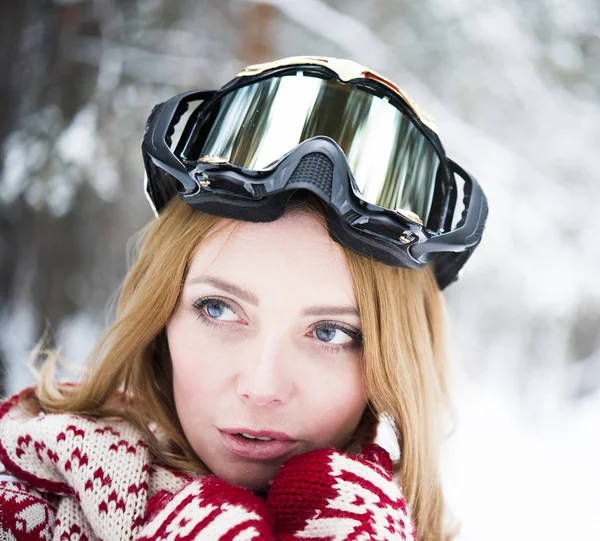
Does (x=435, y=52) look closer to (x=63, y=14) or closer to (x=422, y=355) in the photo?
(x=63, y=14)

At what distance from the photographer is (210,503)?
1.01 meters

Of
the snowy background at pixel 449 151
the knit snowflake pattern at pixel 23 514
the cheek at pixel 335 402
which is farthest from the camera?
the snowy background at pixel 449 151

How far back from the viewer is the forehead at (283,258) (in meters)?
1.26

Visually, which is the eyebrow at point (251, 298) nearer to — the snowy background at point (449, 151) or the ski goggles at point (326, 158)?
the ski goggles at point (326, 158)

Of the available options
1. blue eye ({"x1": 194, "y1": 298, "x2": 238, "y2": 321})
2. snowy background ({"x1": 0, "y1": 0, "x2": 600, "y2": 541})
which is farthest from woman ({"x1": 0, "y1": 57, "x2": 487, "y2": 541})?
snowy background ({"x1": 0, "y1": 0, "x2": 600, "y2": 541})

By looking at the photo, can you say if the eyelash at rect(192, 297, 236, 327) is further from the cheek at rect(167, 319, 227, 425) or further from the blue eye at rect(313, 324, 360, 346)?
the blue eye at rect(313, 324, 360, 346)

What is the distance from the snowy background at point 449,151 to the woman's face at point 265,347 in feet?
7.09

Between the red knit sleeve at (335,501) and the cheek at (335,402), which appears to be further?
the cheek at (335,402)

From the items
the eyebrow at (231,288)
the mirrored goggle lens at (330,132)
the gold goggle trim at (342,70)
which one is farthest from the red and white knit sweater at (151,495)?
the gold goggle trim at (342,70)

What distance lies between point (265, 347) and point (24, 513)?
23.6 inches

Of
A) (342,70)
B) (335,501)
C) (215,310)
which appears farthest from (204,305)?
(342,70)

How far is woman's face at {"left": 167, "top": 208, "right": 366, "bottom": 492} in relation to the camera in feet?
4.11

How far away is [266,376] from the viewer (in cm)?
122

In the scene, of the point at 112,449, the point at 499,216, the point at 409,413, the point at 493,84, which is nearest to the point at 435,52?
the point at 493,84
